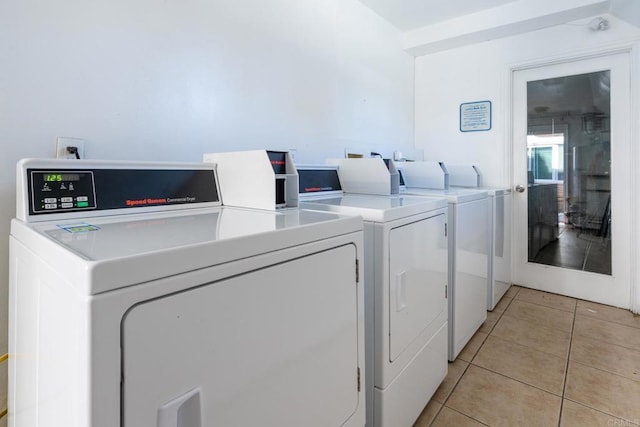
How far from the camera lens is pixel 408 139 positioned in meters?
3.62

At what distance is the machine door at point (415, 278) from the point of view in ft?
4.25

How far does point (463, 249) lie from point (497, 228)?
987mm

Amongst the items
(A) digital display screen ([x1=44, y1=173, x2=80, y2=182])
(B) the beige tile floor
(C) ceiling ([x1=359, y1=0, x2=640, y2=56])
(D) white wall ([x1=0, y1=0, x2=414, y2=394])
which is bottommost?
(B) the beige tile floor

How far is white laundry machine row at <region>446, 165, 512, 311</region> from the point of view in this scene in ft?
8.70

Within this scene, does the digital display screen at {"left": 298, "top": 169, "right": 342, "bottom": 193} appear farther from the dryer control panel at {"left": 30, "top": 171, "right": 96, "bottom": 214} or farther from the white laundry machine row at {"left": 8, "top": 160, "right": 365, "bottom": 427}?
the dryer control panel at {"left": 30, "top": 171, "right": 96, "bottom": 214}

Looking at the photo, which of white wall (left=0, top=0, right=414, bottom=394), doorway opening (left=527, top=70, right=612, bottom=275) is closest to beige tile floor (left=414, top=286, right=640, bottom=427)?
doorway opening (left=527, top=70, right=612, bottom=275)

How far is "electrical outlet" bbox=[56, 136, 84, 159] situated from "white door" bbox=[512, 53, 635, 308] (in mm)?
3387

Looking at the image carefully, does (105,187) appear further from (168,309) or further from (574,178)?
(574,178)

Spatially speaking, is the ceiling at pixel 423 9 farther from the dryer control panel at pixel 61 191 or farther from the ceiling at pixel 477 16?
the dryer control panel at pixel 61 191

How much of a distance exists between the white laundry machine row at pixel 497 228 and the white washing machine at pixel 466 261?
19 cm

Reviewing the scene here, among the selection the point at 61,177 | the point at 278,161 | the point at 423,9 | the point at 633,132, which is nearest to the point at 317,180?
the point at 278,161

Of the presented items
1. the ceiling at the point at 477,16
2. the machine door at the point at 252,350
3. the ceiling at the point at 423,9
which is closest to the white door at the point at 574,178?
the ceiling at the point at 477,16

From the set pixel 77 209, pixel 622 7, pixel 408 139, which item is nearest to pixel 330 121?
pixel 408 139

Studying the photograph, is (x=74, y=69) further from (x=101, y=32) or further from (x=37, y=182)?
(x=37, y=182)
